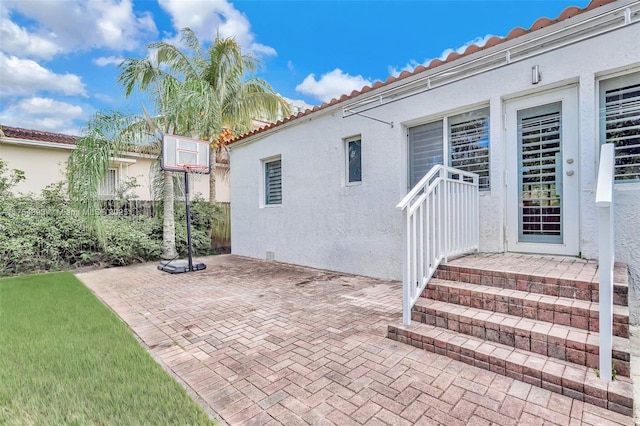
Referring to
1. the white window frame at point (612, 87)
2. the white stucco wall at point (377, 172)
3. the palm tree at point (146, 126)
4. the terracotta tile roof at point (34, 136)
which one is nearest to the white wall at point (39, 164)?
the terracotta tile roof at point (34, 136)

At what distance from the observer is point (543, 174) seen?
463 centimetres

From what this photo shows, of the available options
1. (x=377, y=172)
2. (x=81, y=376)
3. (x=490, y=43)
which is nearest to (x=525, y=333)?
(x=81, y=376)

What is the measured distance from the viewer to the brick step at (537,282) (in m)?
2.90

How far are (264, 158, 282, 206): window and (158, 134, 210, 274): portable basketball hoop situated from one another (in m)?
1.97

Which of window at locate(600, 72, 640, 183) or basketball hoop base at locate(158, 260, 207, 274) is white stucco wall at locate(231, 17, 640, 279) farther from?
basketball hoop base at locate(158, 260, 207, 274)

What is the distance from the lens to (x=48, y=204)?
861cm

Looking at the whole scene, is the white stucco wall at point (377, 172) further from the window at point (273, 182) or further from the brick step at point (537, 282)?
the brick step at point (537, 282)

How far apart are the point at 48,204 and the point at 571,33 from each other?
11.8 m

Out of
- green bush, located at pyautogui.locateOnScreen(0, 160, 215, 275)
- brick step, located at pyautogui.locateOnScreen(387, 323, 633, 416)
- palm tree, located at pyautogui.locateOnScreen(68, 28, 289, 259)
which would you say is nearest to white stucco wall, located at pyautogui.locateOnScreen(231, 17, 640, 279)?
palm tree, located at pyautogui.locateOnScreen(68, 28, 289, 259)

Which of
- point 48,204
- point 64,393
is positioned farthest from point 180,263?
point 64,393

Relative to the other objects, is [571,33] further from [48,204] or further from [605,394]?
[48,204]

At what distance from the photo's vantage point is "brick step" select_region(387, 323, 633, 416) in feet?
7.16

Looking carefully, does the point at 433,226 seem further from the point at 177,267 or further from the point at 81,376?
the point at 177,267

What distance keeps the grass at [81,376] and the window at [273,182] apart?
17.8 feet
